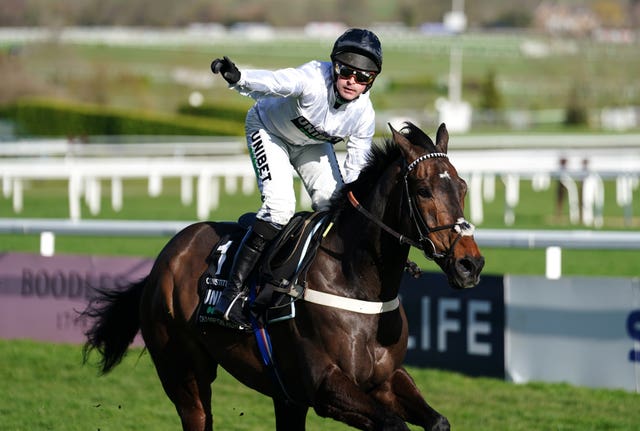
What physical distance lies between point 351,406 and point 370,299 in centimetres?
47

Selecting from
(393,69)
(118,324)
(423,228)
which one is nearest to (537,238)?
(118,324)

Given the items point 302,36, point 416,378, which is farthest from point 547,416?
point 302,36

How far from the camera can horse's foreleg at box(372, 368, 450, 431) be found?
430 centimetres

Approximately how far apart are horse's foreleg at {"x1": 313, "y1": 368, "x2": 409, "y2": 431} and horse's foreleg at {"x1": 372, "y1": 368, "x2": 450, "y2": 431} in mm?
170

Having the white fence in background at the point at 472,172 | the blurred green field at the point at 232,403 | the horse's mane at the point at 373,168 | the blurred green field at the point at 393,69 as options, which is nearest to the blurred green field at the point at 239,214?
the white fence in background at the point at 472,172

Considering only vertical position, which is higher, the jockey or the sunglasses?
the sunglasses

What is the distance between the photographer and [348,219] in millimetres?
4594

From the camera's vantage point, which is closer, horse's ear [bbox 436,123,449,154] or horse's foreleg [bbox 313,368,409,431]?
horse's foreleg [bbox 313,368,409,431]

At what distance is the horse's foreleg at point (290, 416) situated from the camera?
16.4 feet

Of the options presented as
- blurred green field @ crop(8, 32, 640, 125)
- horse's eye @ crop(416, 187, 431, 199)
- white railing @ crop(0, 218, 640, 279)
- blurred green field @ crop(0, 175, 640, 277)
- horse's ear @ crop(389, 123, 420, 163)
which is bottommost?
blurred green field @ crop(0, 175, 640, 277)

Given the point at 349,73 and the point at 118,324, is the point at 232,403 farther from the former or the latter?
the point at 349,73

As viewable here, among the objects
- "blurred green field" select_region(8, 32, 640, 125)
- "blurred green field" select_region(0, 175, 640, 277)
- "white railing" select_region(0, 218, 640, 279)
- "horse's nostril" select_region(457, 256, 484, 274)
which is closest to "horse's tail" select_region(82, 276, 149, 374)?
"horse's nostril" select_region(457, 256, 484, 274)

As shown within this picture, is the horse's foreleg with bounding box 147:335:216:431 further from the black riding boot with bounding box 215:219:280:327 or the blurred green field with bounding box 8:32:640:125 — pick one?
the blurred green field with bounding box 8:32:640:125

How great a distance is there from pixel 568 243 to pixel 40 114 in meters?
27.3
